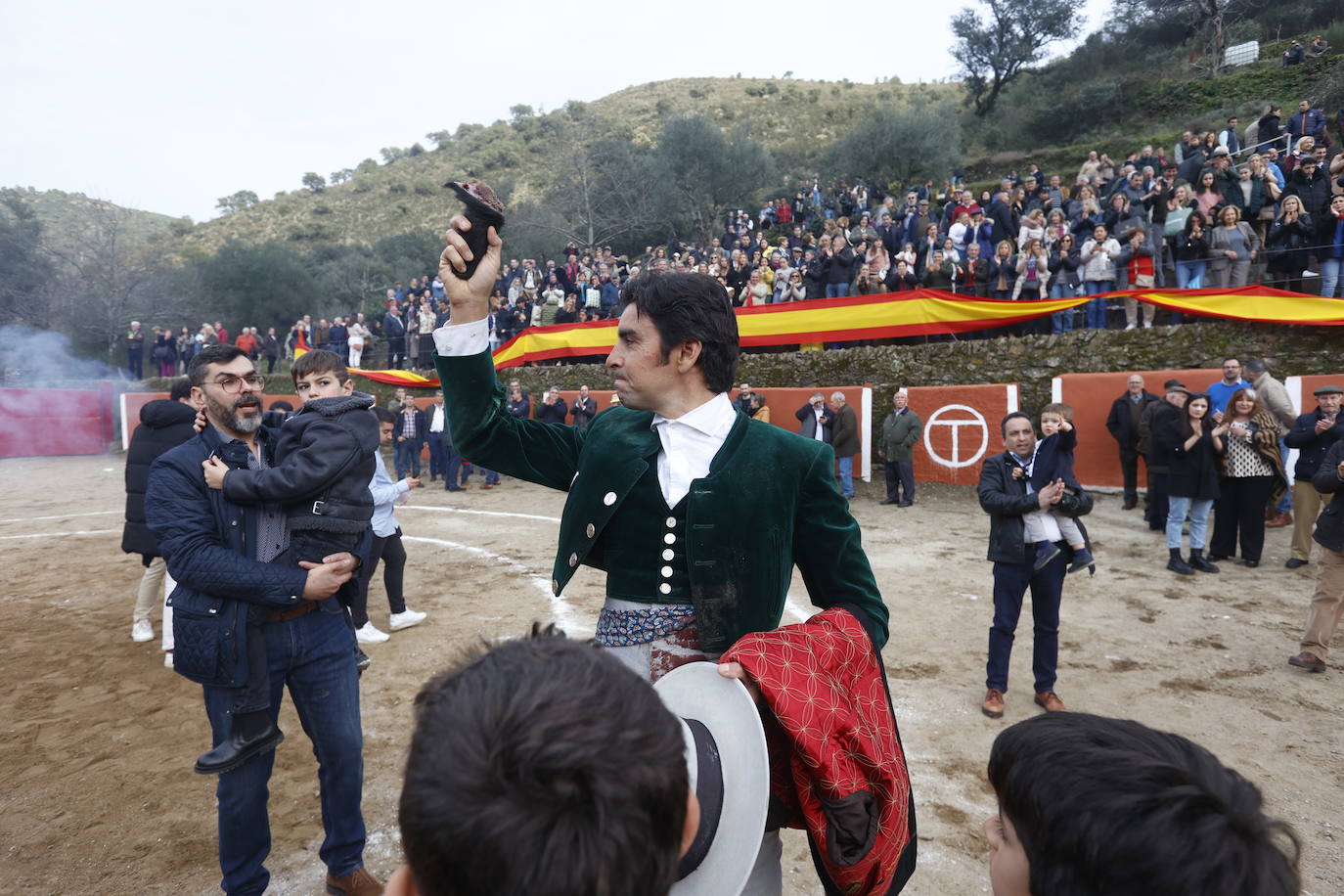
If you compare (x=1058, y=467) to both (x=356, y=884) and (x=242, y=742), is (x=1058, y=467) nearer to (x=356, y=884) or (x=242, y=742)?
(x=356, y=884)

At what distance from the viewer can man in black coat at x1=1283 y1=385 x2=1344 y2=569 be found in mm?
6504

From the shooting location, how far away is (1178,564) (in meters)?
7.42

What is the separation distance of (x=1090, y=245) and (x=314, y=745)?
1247 centimetres

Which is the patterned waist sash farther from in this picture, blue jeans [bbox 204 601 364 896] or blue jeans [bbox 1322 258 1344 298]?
blue jeans [bbox 1322 258 1344 298]

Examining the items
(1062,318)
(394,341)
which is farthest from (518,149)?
(1062,318)

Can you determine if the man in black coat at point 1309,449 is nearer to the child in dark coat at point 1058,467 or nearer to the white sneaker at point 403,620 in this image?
the child in dark coat at point 1058,467

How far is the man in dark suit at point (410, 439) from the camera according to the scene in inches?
591

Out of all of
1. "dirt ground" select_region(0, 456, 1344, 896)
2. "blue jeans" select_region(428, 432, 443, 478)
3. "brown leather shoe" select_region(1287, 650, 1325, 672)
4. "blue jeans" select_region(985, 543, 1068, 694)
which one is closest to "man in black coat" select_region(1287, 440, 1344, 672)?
"brown leather shoe" select_region(1287, 650, 1325, 672)

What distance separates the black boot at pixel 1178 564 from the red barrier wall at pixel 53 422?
2501 cm

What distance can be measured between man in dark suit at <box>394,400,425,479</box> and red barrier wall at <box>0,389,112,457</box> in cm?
1171

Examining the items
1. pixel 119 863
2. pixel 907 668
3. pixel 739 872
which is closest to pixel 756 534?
pixel 739 872

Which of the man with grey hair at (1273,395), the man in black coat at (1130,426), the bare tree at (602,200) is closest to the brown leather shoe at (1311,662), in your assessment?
the man with grey hair at (1273,395)

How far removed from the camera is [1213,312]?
10.1 meters

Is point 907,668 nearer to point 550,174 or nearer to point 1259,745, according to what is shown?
point 1259,745
